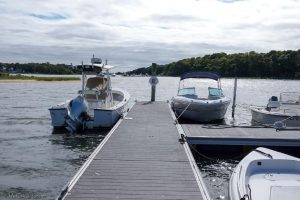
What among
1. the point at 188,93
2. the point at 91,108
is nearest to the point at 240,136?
the point at 91,108

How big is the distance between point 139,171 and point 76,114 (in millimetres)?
9512

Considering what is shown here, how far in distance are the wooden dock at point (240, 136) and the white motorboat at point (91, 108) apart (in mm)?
4529

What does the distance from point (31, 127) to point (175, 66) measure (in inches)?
5255

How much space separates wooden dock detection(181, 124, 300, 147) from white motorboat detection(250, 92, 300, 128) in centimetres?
263

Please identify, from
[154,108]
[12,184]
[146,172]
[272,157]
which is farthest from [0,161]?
[154,108]

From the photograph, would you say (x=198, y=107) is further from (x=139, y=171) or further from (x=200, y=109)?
(x=139, y=171)

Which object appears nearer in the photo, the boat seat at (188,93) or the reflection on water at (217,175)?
the reflection on water at (217,175)

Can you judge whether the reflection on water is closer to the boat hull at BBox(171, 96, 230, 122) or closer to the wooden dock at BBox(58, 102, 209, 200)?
the wooden dock at BBox(58, 102, 209, 200)

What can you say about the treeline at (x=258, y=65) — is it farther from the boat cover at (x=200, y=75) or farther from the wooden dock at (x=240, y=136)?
the wooden dock at (x=240, y=136)

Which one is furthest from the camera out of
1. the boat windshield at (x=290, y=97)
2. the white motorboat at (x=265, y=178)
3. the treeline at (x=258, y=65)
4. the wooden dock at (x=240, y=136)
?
the treeline at (x=258, y=65)

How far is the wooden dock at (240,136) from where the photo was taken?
14.4 metres

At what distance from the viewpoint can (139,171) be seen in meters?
9.74

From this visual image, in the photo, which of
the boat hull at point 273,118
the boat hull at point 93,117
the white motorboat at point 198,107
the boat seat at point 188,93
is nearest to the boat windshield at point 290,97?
the boat hull at point 273,118

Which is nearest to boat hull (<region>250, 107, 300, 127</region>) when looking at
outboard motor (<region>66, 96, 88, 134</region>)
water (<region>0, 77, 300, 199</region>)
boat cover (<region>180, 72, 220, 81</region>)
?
boat cover (<region>180, 72, 220, 81</region>)
